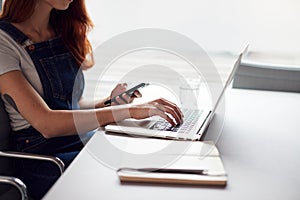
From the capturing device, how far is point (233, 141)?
1251mm

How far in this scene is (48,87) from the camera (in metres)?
1.44

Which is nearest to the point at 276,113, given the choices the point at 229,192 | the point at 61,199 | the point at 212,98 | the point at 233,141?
the point at 212,98

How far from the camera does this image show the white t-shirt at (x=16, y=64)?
129cm

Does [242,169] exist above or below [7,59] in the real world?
above

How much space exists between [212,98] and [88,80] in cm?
100

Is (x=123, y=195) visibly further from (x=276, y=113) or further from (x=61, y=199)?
(x=276, y=113)

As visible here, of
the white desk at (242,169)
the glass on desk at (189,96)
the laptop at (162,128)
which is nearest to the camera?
the white desk at (242,169)

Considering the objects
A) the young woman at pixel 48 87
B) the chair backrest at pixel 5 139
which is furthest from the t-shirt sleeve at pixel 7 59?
the chair backrest at pixel 5 139

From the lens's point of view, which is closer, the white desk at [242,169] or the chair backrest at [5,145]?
the white desk at [242,169]

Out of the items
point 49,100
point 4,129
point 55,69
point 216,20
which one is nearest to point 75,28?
point 55,69

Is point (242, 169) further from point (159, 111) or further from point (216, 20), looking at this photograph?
point (216, 20)

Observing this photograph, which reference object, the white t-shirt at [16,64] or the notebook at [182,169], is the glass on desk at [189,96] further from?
the white t-shirt at [16,64]

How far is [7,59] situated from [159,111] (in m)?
0.49

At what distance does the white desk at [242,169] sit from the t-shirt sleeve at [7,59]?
13.4 inches
